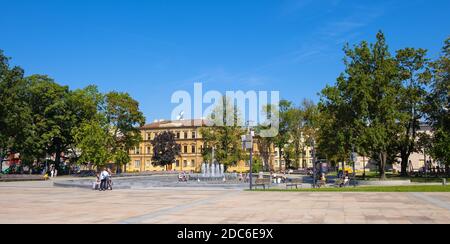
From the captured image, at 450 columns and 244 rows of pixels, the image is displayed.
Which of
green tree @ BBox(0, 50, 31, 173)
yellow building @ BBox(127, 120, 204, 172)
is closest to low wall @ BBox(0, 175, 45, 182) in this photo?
green tree @ BBox(0, 50, 31, 173)

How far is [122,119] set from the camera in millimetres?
76875

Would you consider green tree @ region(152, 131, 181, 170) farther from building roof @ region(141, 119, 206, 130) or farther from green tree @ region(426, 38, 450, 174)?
green tree @ region(426, 38, 450, 174)

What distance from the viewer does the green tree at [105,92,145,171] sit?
76062 mm

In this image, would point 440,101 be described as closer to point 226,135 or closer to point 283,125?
point 226,135

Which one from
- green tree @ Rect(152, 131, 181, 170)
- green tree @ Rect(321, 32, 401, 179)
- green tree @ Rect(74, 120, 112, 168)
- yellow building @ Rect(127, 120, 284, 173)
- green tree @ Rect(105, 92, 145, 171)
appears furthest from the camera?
yellow building @ Rect(127, 120, 284, 173)

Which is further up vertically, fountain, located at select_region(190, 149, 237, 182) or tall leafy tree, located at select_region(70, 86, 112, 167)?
tall leafy tree, located at select_region(70, 86, 112, 167)

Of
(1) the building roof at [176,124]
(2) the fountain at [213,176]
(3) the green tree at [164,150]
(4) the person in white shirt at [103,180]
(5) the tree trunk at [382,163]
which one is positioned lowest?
(2) the fountain at [213,176]

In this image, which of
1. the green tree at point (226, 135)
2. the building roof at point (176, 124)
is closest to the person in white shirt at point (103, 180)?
the green tree at point (226, 135)

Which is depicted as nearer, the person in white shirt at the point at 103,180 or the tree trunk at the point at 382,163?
the person in white shirt at the point at 103,180

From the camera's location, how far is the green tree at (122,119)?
76062 millimetres

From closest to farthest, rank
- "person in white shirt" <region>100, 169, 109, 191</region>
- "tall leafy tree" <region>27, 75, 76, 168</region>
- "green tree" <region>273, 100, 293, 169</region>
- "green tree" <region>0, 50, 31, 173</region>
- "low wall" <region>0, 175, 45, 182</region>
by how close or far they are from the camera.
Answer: "person in white shirt" <region>100, 169, 109, 191</region> < "low wall" <region>0, 175, 45, 182</region> < "green tree" <region>0, 50, 31, 173</region> < "tall leafy tree" <region>27, 75, 76, 168</region> < "green tree" <region>273, 100, 293, 169</region>

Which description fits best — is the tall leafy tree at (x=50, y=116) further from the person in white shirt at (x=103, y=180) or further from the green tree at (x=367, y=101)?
the green tree at (x=367, y=101)

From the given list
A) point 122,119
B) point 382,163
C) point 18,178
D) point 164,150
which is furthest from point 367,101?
point 164,150

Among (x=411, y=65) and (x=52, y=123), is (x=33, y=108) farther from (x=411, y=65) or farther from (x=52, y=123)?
(x=411, y=65)
